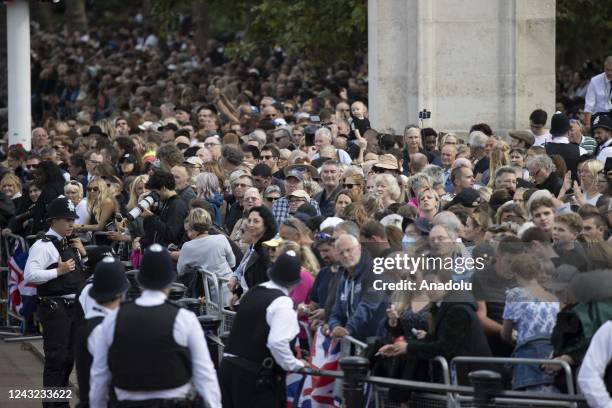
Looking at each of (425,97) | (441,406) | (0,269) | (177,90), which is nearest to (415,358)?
(441,406)

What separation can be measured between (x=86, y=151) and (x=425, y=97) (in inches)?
188

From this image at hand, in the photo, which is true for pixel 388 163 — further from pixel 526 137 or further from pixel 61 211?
pixel 61 211

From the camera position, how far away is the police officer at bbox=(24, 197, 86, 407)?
52.0ft

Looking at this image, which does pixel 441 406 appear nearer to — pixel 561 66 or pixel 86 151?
pixel 86 151

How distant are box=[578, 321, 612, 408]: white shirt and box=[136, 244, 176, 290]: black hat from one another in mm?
2722

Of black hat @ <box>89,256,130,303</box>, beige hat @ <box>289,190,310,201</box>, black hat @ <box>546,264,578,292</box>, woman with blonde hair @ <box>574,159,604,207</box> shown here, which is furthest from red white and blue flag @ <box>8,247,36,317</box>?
Result: black hat @ <box>546,264,578,292</box>

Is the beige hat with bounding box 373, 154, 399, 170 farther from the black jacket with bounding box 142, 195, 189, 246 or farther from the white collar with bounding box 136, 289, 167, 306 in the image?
the white collar with bounding box 136, 289, 167, 306

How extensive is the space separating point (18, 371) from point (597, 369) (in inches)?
348

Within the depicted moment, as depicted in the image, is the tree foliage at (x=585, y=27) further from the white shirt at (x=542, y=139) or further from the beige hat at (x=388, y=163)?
the beige hat at (x=388, y=163)

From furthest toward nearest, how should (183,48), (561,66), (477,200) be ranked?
1. (183,48)
2. (561,66)
3. (477,200)

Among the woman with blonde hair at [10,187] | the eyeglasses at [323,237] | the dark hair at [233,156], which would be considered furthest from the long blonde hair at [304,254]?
the woman with blonde hair at [10,187]

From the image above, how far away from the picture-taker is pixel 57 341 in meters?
15.8

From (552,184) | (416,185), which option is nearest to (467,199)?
(416,185)

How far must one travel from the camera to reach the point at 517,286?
1174 centimetres
